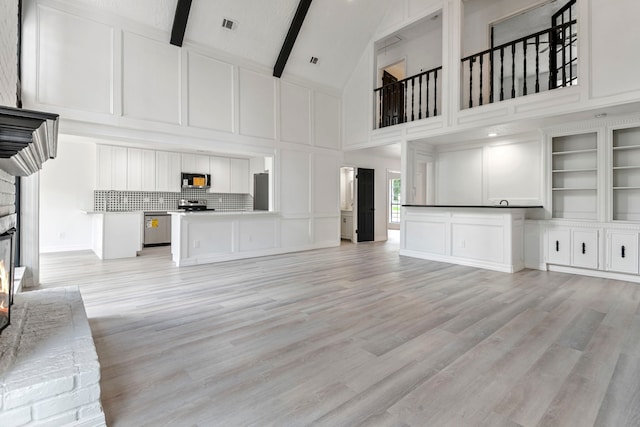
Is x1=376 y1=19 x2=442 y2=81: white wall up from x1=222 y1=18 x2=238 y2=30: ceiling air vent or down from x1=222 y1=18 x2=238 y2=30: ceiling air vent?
up

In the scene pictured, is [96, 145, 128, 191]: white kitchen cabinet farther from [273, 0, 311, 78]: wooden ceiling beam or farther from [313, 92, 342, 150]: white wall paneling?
[313, 92, 342, 150]: white wall paneling

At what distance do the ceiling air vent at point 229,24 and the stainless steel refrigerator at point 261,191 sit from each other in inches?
134

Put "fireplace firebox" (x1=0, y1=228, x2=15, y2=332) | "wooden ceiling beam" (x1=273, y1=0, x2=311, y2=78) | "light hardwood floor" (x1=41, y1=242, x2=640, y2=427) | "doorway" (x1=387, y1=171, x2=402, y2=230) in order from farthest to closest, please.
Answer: "doorway" (x1=387, y1=171, x2=402, y2=230), "wooden ceiling beam" (x1=273, y1=0, x2=311, y2=78), "fireplace firebox" (x1=0, y1=228, x2=15, y2=332), "light hardwood floor" (x1=41, y1=242, x2=640, y2=427)

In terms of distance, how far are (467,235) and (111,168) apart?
7.73m

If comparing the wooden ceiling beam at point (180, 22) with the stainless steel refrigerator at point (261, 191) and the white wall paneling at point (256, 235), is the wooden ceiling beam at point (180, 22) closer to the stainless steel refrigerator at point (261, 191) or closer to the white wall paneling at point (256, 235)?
the white wall paneling at point (256, 235)

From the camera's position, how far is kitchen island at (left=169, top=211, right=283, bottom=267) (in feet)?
17.7

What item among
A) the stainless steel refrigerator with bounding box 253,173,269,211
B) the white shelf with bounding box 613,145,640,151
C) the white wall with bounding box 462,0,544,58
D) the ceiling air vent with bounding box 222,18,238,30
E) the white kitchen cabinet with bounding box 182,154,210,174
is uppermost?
the white wall with bounding box 462,0,544,58

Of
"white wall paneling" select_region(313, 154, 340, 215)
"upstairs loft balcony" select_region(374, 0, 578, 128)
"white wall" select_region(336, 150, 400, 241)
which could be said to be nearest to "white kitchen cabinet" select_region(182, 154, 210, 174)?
"white wall paneling" select_region(313, 154, 340, 215)

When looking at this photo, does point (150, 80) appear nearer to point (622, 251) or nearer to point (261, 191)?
point (261, 191)

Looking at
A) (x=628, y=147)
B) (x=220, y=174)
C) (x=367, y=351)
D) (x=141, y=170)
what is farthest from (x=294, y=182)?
(x=628, y=147)

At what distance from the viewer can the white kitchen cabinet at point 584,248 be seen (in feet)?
15.0

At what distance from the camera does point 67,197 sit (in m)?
7.05

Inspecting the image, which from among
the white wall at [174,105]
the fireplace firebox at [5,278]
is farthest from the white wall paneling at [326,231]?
the fireplace firebox at [5,278]

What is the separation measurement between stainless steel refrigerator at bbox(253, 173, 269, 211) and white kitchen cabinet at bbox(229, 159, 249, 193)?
49cm
